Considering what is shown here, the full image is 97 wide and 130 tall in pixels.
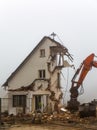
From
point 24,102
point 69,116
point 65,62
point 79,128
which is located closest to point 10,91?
point 24,102

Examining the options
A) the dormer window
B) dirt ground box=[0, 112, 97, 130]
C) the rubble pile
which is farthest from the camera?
the dormer window

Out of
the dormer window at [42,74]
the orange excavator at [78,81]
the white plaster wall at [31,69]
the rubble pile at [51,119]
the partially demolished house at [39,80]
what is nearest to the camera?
the rubble pile at [51,119]

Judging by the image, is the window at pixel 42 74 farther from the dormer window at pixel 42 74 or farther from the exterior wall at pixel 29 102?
the exterior wall at pixel 29 102

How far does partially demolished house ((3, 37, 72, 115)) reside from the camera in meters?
48.9

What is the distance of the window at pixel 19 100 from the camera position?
48.9 meters

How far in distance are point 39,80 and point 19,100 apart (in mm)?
3403

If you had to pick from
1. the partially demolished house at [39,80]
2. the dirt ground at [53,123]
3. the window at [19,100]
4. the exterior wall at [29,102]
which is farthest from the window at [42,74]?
the dirt ground at [53,123]

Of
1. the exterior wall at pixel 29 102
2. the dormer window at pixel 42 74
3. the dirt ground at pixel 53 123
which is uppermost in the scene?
the dormer window at pixel 42 74

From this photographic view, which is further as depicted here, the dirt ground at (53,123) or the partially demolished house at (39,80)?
the partially demolished house at (39,80)

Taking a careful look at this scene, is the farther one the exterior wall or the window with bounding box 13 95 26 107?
the window with bounding box 13 95 26 107

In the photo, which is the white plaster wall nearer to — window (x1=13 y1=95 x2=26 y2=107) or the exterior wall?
the exterior wall

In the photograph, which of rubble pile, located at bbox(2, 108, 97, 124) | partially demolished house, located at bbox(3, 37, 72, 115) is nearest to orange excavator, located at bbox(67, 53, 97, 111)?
rubble pile, located at bbox(2, 108, 97, 124)

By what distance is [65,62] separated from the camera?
50.0m

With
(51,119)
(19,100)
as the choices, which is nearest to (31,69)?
(19,100)
